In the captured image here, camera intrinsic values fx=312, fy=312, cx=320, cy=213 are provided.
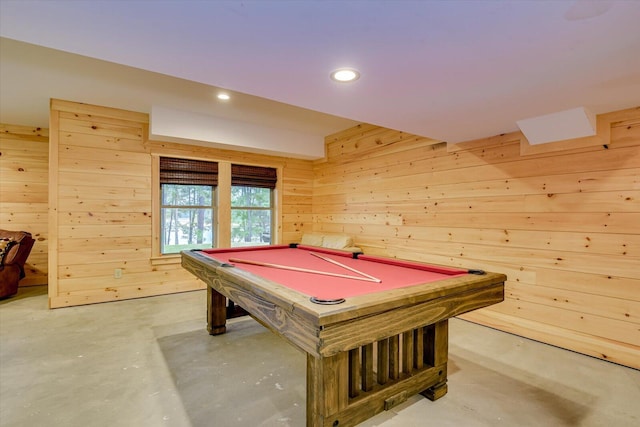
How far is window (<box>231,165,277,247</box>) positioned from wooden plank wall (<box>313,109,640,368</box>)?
6.63 feet

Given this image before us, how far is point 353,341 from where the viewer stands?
1.20 meters

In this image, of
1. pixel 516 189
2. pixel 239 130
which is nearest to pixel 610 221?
pixel 516 189

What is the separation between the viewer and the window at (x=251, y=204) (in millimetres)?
4906

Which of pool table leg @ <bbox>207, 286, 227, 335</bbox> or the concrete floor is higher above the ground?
pool table leg @ <bbox>207, 286, 227, 335</bbox>

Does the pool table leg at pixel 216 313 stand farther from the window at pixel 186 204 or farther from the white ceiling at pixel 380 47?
the window at pixel 186 204

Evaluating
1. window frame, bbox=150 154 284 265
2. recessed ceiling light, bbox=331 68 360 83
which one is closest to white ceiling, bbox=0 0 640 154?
recessed ceiling light, bbox=331 68 360 83

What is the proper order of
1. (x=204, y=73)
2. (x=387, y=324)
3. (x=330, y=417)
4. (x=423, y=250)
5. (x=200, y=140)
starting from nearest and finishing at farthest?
(x=387, y=324) → (x=330, y=417) → (x=204, y=73) → (x=423, y=250) → (x=200, y=140)

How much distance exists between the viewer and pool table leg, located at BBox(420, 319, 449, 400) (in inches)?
73.5

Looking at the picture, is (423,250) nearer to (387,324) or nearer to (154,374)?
(387,324)

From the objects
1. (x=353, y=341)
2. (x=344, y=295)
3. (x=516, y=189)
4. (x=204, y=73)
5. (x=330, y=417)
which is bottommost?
(x=330, y=417)

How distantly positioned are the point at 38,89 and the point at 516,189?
4879mm

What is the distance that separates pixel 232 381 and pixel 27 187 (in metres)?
4.95

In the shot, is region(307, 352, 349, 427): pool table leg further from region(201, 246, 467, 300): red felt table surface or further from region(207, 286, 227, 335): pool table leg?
region(207, 286, 227, 335): pool table leg

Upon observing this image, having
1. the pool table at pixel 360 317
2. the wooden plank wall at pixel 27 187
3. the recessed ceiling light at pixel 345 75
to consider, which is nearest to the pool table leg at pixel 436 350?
the pool table at pixel 360 317
